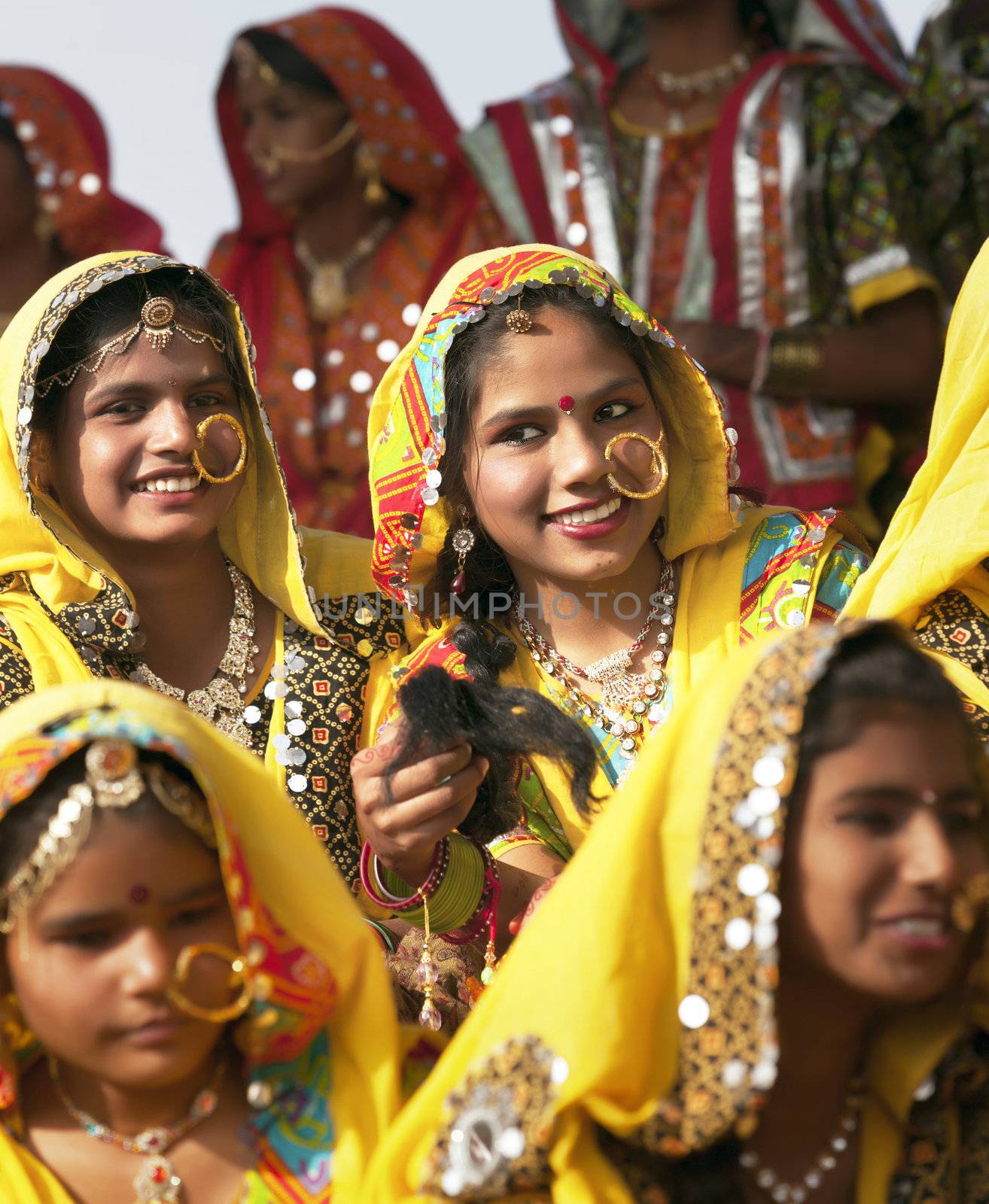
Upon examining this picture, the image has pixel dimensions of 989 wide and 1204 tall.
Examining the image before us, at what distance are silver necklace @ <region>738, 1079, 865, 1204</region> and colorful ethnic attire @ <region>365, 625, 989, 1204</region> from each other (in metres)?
0.01

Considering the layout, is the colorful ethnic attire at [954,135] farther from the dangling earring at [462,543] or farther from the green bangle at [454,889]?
the green bangle at [454,889]

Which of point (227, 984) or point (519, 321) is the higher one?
point (519, 321)

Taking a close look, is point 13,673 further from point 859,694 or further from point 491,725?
point 859,694

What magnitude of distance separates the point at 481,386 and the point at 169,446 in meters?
0.55

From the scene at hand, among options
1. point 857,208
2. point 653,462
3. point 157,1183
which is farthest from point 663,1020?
point 857,208

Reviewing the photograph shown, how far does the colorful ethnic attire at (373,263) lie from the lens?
562 cm

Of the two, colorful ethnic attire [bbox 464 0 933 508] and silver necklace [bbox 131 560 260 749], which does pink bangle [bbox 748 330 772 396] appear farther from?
silver necklace [bbox 131 560 260 749]

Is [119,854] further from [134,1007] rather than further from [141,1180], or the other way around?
[141,1180]

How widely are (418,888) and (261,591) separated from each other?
3.11ft

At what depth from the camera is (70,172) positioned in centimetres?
607

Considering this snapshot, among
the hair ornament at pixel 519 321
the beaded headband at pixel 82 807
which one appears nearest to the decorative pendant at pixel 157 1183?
the beaded headband at pixel 82 807

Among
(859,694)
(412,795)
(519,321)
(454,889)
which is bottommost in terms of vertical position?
(454,889)

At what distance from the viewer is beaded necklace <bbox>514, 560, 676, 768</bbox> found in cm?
336

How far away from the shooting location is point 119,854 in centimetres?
217
